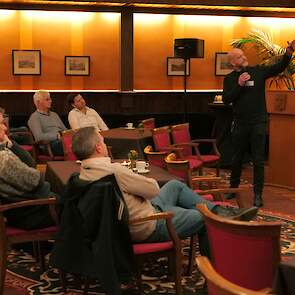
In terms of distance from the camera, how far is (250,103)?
6930 millimetres

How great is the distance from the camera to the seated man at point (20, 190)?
4.30m

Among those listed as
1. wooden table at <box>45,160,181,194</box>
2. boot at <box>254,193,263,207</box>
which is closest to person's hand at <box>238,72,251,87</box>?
boot at <box>254,193,263,207</box>

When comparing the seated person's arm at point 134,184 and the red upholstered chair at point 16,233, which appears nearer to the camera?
the seated person's arm at point 134,184

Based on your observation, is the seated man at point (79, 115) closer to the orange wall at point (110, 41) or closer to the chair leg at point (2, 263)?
the orange wall at point (110, 41)

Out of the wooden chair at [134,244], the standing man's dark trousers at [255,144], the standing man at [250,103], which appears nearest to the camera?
the wooden chair at [134,244]

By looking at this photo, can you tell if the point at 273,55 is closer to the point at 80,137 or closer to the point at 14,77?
the point at 14,77

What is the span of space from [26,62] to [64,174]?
6.90 meters

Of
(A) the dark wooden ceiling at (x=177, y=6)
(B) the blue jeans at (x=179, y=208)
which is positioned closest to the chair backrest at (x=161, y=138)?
(B) the blue jeans at (x=179, y=208)

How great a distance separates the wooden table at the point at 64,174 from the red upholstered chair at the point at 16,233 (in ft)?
1.10

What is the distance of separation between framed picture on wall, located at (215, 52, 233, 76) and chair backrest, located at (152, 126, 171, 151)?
16.1 feet

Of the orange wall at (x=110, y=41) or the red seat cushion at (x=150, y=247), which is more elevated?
the orange wall at (x=110, y=41)

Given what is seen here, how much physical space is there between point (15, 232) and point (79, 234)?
26.7 inches

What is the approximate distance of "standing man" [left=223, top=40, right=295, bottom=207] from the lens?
271 inches

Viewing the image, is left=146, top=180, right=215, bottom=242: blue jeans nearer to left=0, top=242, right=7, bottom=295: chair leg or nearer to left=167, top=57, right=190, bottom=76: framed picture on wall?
left=0, top=242, right=7, bottom=295: chair leg
